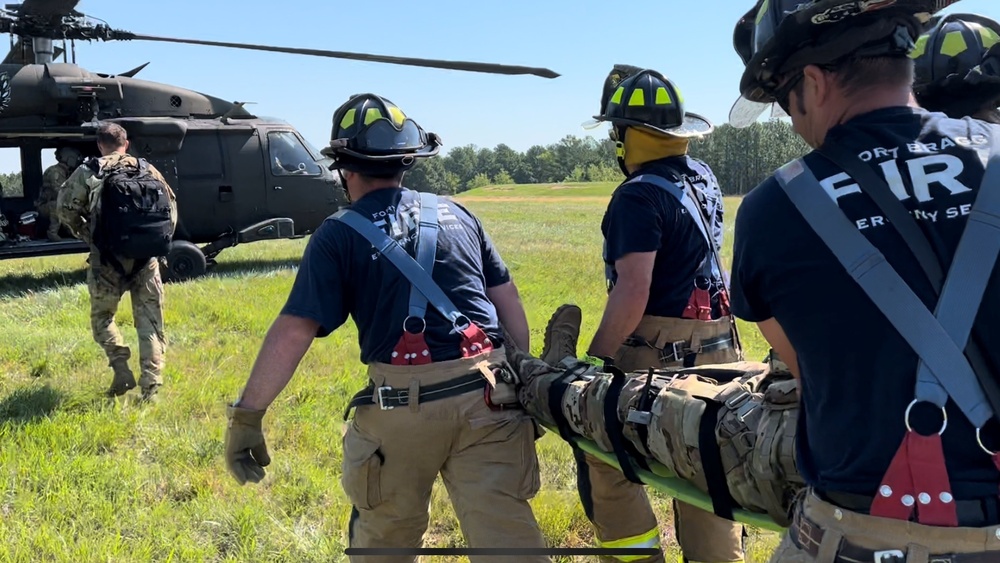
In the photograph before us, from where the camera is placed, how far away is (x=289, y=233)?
1254 centimetres

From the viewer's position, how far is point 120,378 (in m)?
6.03

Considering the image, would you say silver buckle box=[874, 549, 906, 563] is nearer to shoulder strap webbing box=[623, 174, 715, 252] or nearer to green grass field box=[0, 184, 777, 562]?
shoulder strap webbing box=[623, 174, 715, 252]

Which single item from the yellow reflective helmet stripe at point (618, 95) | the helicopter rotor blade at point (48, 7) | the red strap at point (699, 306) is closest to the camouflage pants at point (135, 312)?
the yellow reflective helmet stripe at point (618, 95)

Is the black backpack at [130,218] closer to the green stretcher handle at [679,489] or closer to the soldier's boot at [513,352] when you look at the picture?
the soldier's boot at [513,352]

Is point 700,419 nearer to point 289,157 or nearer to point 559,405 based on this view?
point 559,405

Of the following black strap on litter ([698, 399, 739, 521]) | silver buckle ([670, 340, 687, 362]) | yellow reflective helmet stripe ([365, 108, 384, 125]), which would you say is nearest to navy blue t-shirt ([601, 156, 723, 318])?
silver buckle ([670, 340, 687, 362])

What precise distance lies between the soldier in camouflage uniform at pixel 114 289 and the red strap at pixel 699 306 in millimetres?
4208

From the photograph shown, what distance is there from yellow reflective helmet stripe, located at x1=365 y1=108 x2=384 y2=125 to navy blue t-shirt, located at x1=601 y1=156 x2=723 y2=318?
0.98 metres

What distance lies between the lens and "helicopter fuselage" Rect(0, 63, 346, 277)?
1081 cm

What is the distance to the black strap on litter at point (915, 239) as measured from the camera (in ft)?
4.68

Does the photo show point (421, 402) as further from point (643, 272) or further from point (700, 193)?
point (700, 193)

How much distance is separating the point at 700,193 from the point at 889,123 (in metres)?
1.92

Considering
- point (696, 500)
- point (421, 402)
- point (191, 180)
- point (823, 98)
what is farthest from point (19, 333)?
point (823, 98)

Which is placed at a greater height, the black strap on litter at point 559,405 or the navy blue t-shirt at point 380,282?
the navy blue t-shirt at point 380,282
